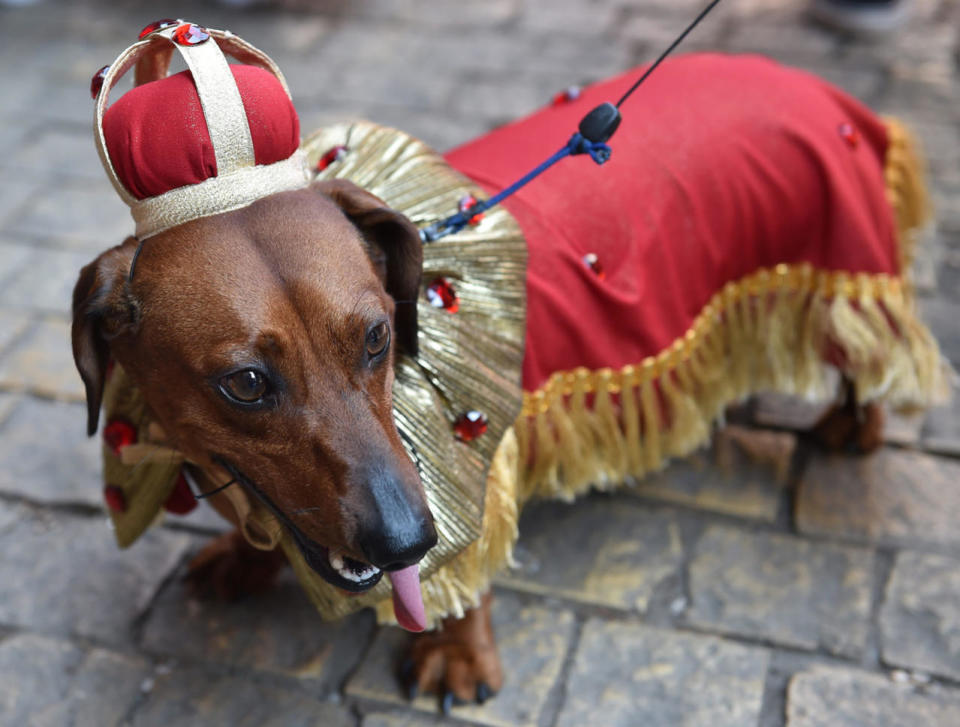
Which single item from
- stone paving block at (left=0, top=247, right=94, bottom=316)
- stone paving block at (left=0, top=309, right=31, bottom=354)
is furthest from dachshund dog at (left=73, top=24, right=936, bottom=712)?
stone paving block at (left=0, top=247, right=94, bottom=316)

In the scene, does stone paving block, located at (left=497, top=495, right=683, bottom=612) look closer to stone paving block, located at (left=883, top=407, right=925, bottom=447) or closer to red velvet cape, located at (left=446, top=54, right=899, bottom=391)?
red velvet cape, located at (left=446, top=54, right=899, bottom=391)

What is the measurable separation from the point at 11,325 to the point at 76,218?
26.8 inches

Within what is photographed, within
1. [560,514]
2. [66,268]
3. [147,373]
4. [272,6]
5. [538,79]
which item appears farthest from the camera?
[272,6]

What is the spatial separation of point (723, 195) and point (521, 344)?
0.74m

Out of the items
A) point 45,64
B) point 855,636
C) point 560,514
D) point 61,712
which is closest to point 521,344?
point 560,514

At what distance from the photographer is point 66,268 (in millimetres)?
3873

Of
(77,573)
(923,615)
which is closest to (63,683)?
(77,573)

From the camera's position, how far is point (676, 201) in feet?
8.17

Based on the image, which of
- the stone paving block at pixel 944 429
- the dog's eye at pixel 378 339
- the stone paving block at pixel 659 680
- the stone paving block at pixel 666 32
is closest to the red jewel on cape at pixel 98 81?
the dog's eye at pixel 378 339

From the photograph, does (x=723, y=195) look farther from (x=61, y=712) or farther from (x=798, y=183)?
(x=61, y=712)

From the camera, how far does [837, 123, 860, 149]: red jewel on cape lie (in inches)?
107

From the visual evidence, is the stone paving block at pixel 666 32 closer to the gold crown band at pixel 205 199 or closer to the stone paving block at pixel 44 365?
the stone paving block at pixel 44 365

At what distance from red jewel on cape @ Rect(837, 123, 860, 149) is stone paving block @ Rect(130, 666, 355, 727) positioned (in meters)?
1.95

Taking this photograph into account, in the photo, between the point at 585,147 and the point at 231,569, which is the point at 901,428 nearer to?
the point at 585,147
